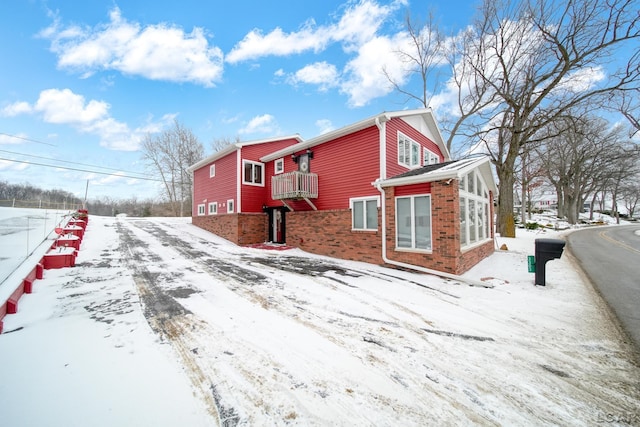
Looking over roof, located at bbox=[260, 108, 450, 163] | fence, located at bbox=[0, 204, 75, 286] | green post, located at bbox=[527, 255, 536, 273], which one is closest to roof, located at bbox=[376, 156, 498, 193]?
roof, located at bbox=[260, 108, 450, 163]

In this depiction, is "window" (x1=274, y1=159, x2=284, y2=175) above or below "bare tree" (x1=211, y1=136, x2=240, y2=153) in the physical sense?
below

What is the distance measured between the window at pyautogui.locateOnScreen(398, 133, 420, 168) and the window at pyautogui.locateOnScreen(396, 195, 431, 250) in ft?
8.57

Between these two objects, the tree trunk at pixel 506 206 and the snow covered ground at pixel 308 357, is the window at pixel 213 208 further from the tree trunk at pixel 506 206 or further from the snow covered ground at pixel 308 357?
the tree trunk at pixel 506 206

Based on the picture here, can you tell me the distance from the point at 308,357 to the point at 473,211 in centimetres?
798

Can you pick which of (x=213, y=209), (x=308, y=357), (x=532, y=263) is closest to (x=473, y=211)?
(x=532, y=263)

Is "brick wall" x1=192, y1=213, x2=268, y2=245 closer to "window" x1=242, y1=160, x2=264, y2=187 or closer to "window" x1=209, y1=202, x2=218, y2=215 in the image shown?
"window" x1=209, y1=202, x2=218, y2=215

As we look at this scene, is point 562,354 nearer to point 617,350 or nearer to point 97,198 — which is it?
point 617,350

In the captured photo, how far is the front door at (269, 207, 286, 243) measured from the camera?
44.7 feet

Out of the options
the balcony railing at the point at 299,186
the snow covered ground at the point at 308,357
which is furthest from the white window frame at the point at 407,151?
the snow covered ground at the point at 308,357

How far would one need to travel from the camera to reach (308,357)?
2793 mm

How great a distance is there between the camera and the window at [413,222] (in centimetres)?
713

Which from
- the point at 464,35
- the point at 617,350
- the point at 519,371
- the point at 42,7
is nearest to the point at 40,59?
the point at 42,7

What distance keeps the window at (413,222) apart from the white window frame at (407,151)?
2567mm

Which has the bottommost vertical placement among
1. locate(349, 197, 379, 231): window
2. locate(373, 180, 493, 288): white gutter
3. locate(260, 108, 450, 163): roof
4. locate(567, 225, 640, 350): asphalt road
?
locate(567, 225, 640, 350): asphalt road
